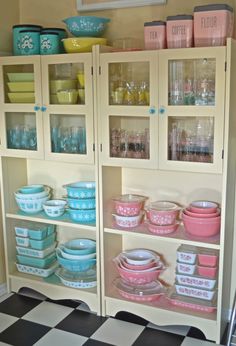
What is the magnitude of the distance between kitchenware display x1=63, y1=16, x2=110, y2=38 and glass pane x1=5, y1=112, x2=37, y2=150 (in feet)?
1.83

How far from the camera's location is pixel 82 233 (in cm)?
299

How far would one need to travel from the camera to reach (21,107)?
269 cm

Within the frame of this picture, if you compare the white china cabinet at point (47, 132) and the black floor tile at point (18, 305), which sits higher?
the white china cabinet at point (47, 132)

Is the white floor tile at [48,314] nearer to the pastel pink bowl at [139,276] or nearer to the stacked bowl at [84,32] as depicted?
the pastel pink bowl at [139,276]

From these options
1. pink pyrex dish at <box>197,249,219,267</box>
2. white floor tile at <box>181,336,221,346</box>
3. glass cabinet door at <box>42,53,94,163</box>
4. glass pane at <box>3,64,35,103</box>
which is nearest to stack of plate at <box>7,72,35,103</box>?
glass pane at <box>3,64,35,103</box>

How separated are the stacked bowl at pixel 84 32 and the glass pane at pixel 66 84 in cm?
10

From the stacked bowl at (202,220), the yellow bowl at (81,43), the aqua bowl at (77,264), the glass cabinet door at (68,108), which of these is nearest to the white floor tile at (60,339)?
the aqua bowl at (77,264)

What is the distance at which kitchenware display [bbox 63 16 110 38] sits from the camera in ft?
8.29

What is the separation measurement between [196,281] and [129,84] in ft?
3.65

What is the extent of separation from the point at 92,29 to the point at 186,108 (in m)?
0.73

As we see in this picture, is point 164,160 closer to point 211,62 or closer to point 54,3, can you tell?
point 211,62

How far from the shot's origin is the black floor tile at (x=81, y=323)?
2.54m

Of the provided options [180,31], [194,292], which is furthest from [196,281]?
[180,31]

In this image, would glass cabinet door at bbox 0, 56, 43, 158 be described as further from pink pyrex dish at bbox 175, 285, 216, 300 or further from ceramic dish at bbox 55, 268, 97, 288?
pink pyrex dish at bbox 175, 285, 216, 300
